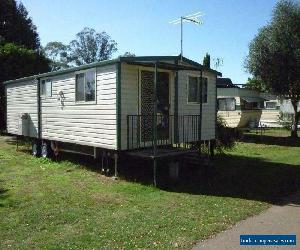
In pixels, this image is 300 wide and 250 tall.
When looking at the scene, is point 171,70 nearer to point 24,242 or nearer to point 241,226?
point 241,226

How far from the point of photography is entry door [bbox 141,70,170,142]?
40.6 feet

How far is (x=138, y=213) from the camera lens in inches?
321

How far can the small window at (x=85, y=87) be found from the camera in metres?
12.6

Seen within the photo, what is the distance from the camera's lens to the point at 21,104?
1784cm

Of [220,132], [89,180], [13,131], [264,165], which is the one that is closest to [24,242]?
[89,180]

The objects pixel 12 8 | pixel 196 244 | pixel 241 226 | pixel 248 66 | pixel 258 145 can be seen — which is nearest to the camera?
pixel 196 244

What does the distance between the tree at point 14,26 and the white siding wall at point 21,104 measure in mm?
19999

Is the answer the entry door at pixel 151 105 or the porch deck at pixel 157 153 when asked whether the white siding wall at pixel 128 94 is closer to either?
the entry door at pixel 151 105

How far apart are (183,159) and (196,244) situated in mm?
6695

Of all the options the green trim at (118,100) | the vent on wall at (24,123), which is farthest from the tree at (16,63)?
Result: the green trim at (118,100)

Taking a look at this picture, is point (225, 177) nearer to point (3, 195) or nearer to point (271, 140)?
point (3, 195)

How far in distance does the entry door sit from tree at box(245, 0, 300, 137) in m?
13.1

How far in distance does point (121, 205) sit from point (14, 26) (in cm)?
3373

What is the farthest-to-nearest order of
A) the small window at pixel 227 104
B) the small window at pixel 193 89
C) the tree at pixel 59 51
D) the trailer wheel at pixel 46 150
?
the tree at pixel 59 51 < the small window at pixel 227 104 < the trailer wheel at pixel 46 150 < the small window at pixel 193 89
